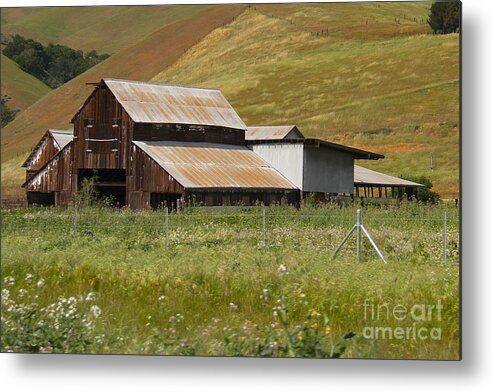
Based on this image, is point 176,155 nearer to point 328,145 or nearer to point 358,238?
point 328,145

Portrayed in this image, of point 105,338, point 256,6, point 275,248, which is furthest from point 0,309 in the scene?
point 256,6

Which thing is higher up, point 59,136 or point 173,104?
point 173,104

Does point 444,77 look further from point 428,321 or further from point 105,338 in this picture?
point 105,338

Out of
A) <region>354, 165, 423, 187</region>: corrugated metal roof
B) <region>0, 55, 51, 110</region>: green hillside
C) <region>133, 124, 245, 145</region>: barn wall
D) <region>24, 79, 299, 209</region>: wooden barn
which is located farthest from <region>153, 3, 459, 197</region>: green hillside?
<region>0, 55, 51, 110</region>: green hillside

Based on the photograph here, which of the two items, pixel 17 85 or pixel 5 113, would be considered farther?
pixel 17 85

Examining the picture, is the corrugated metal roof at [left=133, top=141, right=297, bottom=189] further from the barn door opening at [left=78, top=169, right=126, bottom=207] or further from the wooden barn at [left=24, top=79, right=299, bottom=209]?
the barn door opening at [left=78, top=169, right=126, bottom=207]

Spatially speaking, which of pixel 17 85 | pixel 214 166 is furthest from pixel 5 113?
pixel 214 166

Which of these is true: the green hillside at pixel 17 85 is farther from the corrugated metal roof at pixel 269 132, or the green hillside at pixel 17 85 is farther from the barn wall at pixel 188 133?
the corrugated metal roof at pixel 269 132
